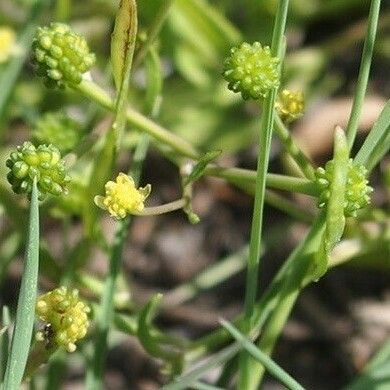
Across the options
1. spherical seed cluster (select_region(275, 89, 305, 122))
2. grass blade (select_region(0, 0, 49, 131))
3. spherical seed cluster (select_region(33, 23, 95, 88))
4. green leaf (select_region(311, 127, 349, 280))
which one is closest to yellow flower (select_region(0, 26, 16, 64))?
grass blade (select_region(0, 0, 49, 131))

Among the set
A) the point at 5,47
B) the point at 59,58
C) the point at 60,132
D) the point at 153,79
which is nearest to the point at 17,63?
the point at 5,47

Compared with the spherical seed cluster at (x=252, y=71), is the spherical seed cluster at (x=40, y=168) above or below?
below

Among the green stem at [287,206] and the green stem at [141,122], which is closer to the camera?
the green stem at [141,122]

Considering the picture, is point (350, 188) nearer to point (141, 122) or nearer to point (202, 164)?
point (202, 164)

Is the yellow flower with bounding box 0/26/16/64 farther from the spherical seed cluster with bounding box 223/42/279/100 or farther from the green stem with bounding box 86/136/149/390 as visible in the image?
the spherical seed cluster with bounding box 223/42/279/100

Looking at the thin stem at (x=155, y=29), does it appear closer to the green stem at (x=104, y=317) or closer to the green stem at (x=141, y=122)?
the green stem at (x=141, y=122)

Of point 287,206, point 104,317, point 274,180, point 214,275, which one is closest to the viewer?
point 274,180

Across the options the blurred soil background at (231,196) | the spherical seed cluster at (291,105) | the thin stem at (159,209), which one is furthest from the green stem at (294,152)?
the blurred soil background at (231,196)
